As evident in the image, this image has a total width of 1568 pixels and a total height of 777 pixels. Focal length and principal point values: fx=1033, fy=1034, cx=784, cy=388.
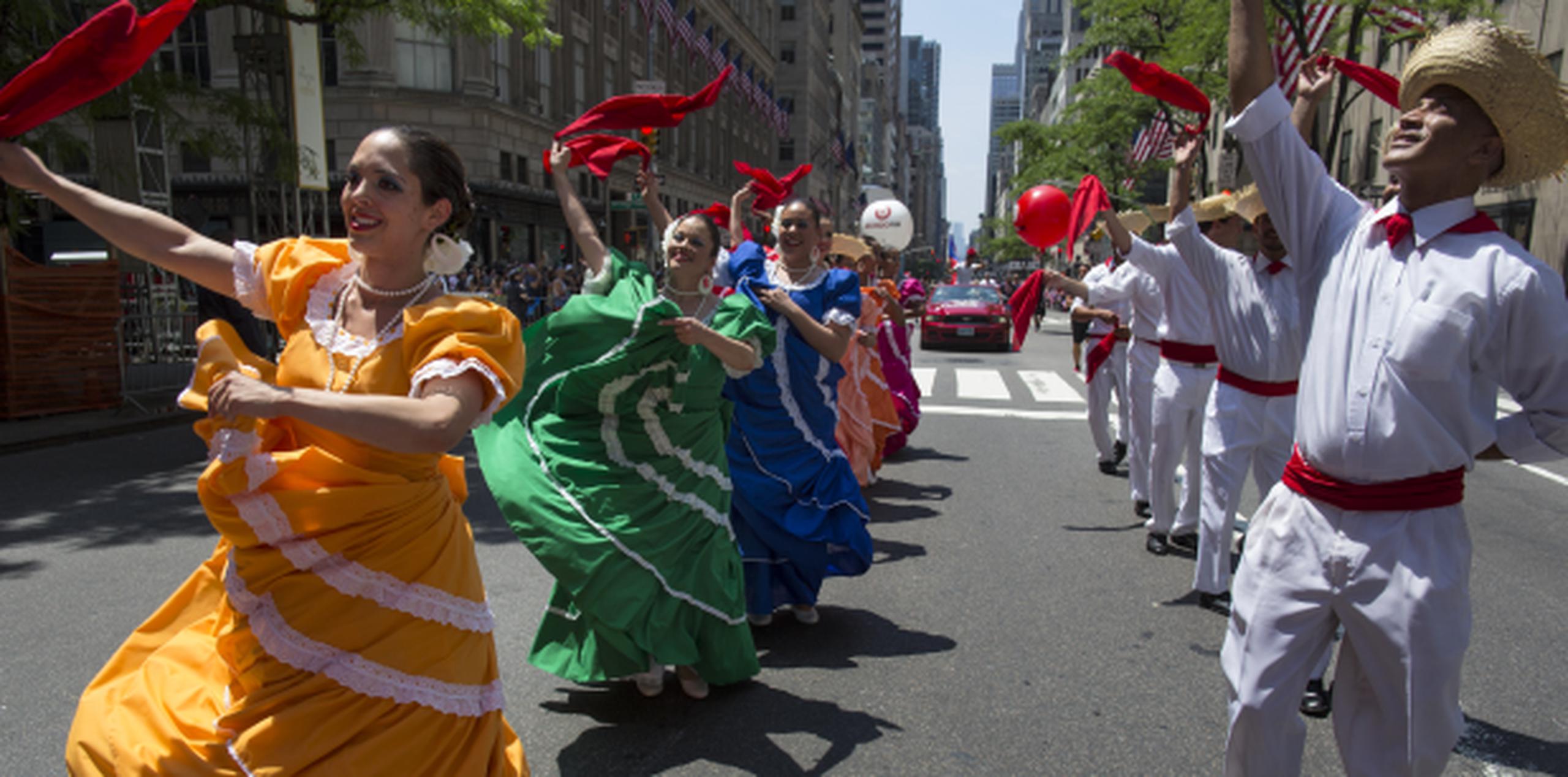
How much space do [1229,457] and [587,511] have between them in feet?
10.4

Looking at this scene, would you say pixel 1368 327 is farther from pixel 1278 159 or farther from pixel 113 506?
pixel 113 506

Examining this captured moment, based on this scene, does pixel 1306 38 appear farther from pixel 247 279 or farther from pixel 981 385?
pixel 247 279

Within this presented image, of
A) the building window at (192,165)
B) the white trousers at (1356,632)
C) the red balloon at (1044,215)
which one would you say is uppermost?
the building window at (192,165)

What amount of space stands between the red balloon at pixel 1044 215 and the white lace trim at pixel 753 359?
2208 mm

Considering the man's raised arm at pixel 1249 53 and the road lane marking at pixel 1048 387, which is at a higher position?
the man's raised arm at pixel 1249 53

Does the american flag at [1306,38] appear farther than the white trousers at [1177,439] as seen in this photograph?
Yes

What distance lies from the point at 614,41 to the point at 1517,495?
36.9m

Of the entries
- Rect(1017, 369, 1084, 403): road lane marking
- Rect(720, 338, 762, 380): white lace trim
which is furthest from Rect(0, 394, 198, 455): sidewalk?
Rect(1017, 369, 1084, 403): road lane marking

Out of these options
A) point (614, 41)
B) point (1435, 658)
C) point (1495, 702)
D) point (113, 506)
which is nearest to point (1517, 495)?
point (1495, 702)

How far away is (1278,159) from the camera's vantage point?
2666 millimetres

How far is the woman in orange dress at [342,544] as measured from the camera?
6.77ft

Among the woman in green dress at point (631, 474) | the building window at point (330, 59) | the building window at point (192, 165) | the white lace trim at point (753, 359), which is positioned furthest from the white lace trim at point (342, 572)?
the building window at point (192, 165)

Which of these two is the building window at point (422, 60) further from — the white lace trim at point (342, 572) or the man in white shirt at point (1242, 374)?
the white lace trim at point (342, 572)

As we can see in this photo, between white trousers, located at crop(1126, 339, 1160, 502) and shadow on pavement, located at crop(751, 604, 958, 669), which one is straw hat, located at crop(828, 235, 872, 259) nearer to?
white trousers, located at crop(1126, 339, 1160, 502)
